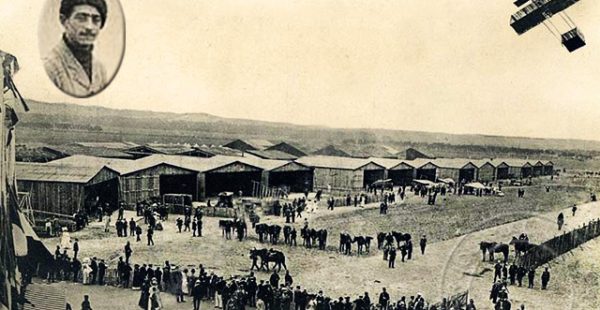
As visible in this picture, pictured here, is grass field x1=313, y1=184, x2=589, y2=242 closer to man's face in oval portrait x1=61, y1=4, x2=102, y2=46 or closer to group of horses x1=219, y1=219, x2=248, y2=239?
group of horses x1=219, y1=219, x2=248, y2=239

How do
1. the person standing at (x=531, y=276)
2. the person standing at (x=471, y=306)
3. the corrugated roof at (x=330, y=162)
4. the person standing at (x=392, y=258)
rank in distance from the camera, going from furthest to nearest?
1. the corrugated roof at (x=330, y=162)
2. the person standing at (x=392, y=258)
3. the person standing at (x=531, y=276)
4. the person standing at (x=471, y=306)

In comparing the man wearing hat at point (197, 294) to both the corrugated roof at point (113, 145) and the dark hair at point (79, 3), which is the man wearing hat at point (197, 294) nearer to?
the corrugated roof at point (113, 145)

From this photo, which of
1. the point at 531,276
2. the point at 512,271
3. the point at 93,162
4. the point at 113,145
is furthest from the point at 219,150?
the point at 531,276

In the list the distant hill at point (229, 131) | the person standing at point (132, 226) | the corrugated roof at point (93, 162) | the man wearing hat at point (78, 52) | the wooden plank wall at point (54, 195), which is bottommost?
the person standing at point (132, 226)

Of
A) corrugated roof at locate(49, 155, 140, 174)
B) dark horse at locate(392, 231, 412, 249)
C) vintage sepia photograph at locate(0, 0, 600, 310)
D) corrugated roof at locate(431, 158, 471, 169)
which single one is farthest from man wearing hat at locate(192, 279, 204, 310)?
corrugated roof at locate(431, 158, 471, 169)

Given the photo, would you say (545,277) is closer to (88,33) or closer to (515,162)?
(515,162)

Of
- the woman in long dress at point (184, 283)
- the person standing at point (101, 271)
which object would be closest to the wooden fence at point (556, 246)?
the woman in long dress at point (184, 283)

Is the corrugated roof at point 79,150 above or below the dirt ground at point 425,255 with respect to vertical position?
above
